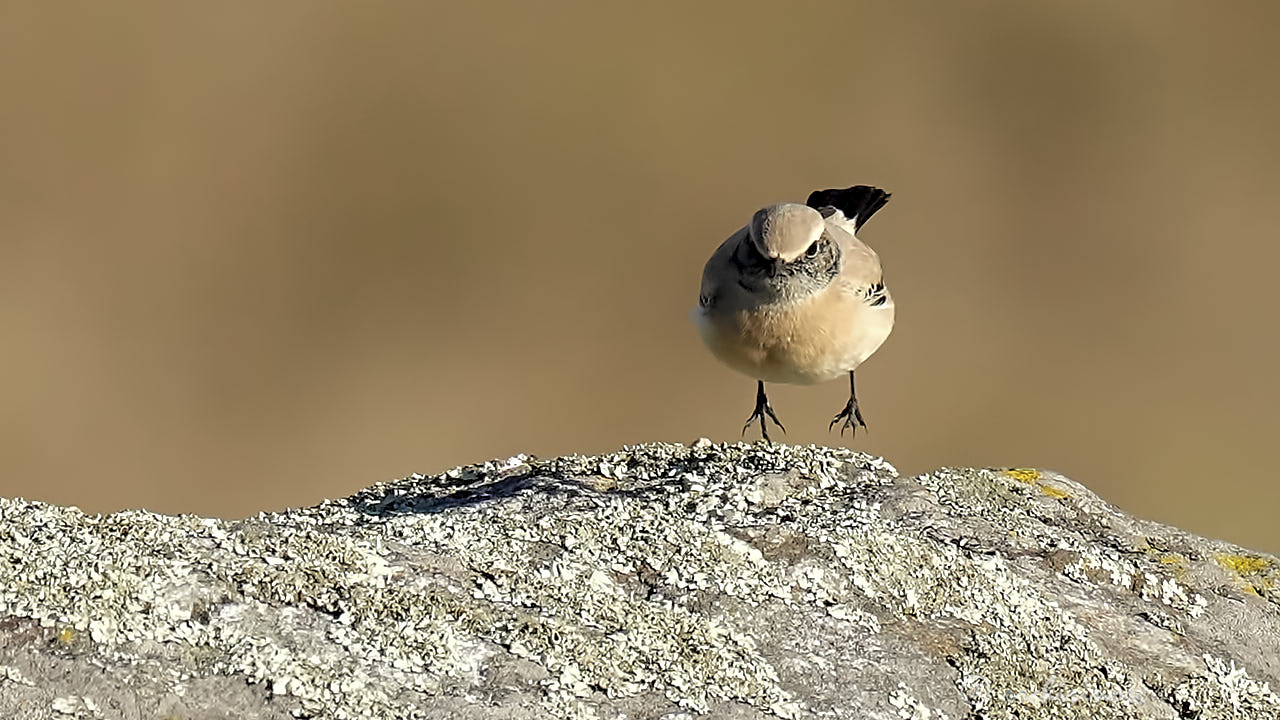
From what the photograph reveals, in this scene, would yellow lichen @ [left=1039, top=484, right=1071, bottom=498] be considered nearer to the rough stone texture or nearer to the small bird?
the rough stone texture

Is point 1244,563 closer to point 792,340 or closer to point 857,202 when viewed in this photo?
point 792,340

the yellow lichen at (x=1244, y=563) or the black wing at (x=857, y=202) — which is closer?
the yellow lichen at (x=1244, y=563)

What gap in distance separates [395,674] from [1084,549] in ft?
6.29

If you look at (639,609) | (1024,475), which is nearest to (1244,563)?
(1024,475)

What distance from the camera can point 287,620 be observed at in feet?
8.19

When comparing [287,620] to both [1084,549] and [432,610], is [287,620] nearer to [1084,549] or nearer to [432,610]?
[432,610]

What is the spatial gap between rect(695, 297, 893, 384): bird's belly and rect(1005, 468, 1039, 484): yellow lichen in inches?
58.8

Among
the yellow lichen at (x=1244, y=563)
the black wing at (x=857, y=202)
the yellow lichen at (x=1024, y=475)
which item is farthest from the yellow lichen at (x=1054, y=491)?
the black wing at (x=857, y=202)

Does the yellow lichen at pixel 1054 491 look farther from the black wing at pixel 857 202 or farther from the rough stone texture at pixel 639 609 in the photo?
the black wing at pixel 857 202

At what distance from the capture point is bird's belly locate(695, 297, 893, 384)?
5.50 meters

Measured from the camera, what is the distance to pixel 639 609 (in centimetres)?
279

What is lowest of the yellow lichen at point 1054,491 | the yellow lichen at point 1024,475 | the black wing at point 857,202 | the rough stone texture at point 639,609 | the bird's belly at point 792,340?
the rough stone texture at point 639,609

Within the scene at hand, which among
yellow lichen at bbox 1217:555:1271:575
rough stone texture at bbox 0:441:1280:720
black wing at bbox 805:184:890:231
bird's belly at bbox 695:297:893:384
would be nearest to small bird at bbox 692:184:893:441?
bird's belly at bbox 695:297:893:384

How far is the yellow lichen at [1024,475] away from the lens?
4.11 meters
